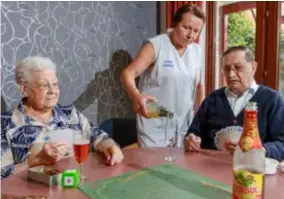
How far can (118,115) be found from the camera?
3.45 m

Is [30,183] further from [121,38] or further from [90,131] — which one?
[121,38]

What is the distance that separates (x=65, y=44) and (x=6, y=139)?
4.54 feet

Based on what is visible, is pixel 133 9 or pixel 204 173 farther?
pixel 133 9

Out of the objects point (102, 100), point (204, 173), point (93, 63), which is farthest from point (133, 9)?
point (204, 173)

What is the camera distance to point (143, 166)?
1587 mm

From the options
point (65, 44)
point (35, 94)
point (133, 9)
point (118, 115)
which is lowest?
point (118, 115)

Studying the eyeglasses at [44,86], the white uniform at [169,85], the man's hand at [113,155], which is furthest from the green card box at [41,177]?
the white uniform at [169,85]

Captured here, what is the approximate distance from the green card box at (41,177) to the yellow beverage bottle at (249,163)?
2.06 ft

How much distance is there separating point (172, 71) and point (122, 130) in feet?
2.12

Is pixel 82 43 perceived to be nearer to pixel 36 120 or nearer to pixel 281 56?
pixel 36 120

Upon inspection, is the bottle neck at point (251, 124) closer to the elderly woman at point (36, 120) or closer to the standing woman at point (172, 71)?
the elderly woman at point (36, 120)

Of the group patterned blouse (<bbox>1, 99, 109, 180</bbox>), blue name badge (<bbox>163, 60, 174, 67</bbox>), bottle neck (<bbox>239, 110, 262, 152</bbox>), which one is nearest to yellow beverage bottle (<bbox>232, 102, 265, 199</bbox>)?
bottle neck (<bbox>239, 110, 262, 152</bbox>)

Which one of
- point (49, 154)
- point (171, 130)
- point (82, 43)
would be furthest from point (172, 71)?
point (49, 154)

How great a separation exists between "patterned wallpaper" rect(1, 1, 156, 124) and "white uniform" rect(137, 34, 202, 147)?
705 millimetres
